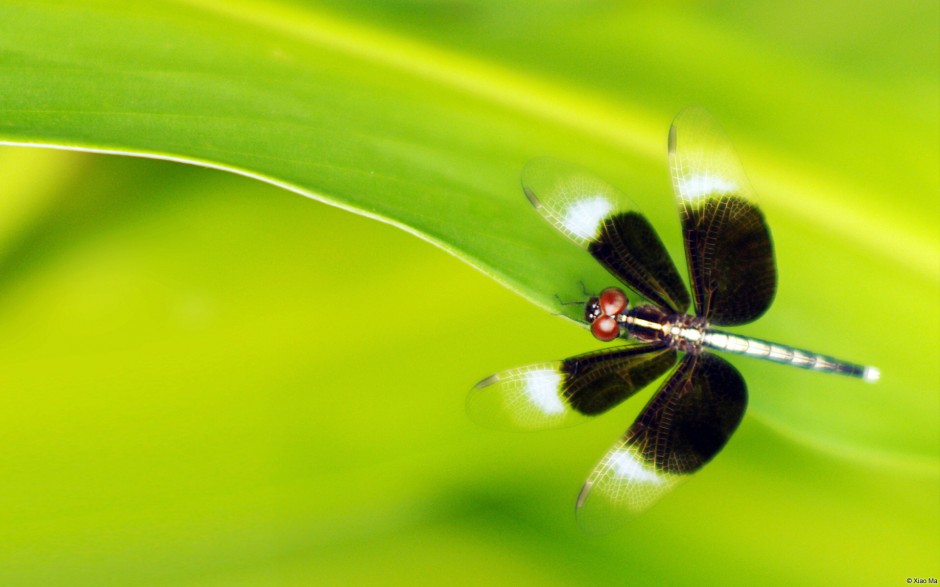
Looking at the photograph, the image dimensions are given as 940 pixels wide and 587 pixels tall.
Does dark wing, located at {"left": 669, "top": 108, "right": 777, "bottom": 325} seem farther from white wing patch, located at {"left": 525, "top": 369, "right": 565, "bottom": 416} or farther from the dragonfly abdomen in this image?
white wing patch, located at {"left": 525, "top": 369, "right": 565, "bottom": 416}

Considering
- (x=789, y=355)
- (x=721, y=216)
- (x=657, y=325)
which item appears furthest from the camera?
(x=657, y=325)

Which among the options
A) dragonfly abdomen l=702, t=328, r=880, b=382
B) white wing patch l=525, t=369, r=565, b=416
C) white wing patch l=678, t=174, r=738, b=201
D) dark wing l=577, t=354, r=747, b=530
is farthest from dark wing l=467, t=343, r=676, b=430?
white wing patch l=678, t=174, r=738, b=201

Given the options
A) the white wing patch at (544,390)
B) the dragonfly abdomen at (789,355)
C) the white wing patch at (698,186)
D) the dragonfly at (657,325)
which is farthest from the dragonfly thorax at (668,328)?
the white wing patch at (698,186)

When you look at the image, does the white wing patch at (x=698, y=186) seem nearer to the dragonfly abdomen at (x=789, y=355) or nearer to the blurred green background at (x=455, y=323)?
the blurred green background at (x=455, y=323)

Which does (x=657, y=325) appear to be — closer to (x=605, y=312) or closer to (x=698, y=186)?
(x=605, y=312)

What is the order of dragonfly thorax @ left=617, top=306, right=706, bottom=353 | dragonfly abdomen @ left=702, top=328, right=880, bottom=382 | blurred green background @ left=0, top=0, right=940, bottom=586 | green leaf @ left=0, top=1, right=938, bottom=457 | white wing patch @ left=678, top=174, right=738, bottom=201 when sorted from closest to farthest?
green leaf @ left=0, top=1, right=938, bottom=457
blurred green background @ left=0, top=0, right=940, bottom=586
dragonfly abdomen @ left=702, top=328, right=880, bottom=382
white wing patch @ left=678, top=174, right=738, bottom=201
dragonfly thorax @ left=617, top=306, right=706, bottom=353

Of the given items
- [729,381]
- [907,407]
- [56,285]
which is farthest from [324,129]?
[907,407]

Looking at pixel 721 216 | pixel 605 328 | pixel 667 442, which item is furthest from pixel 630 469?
pixel 721 216
